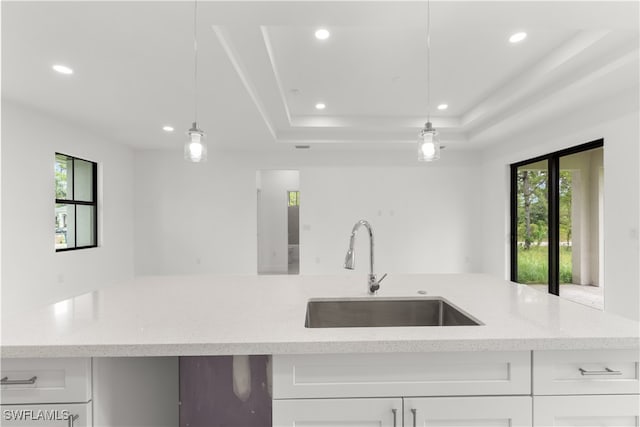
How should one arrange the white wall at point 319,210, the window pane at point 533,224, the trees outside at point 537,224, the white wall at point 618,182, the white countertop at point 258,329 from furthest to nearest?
the white wall at point 319,210 → the window pane at point 533,224 → the trees outside at point 537,224 → the white wall at point 618,182 → the white countertop at point 258,329

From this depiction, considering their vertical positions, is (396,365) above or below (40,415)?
above

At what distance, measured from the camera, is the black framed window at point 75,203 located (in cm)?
395

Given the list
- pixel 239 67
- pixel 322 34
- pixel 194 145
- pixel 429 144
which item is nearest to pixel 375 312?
pixel 429 144

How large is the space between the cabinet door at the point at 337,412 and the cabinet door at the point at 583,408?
44cm

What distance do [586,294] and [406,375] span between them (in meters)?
3.82

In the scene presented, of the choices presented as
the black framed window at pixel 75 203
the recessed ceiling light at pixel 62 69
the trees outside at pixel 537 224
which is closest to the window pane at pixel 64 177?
the black framed window at pixel 75 203

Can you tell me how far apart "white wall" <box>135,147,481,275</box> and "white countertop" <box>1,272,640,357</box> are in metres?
4.22

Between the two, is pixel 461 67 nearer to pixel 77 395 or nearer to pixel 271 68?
pixel 271 68

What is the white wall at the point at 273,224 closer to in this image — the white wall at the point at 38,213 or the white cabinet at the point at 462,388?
the white wall at the point at 38,213

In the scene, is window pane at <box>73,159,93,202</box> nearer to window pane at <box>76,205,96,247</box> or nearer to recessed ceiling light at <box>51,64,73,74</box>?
window pane at <box>76,205,96,247</box>

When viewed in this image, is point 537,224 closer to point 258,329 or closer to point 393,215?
point 393,215

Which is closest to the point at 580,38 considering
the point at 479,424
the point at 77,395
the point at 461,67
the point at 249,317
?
the point at 461,67

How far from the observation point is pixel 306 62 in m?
2.97

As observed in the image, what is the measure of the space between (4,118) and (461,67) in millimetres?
4435
